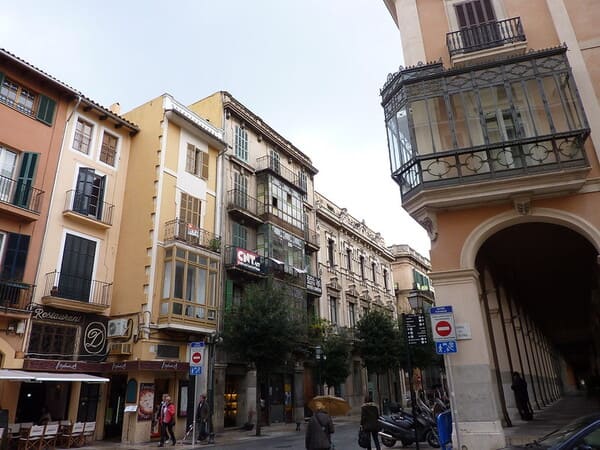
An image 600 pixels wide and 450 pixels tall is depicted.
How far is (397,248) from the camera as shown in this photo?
155ft

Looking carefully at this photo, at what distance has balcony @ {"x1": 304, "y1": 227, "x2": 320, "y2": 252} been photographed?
2944cm

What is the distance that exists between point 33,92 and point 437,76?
15.7 meters

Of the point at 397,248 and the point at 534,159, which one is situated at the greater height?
the point at 397,248

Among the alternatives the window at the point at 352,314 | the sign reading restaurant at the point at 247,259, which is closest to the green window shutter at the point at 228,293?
the sign reading restaurant at the point at 247,259

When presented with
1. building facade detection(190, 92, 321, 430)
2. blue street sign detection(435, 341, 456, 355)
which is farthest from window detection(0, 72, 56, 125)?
blue street sign detection(435, 341, 456, 355)

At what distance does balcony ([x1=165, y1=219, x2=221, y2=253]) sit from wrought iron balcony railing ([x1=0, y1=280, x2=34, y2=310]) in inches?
226

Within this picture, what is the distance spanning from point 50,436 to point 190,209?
438 inches

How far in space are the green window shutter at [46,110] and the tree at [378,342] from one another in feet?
69.9

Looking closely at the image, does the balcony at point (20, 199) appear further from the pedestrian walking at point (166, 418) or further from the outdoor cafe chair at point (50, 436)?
the pedestrian walking at point (166, 418)

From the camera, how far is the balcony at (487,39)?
12.2 metres

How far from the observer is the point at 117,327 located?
18.1 metres

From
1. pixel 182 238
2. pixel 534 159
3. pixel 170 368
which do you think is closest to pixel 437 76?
pixel 534 159

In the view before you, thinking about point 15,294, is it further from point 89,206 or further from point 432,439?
point 432,439

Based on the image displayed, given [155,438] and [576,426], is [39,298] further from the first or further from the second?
[576,426]
